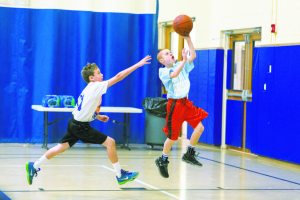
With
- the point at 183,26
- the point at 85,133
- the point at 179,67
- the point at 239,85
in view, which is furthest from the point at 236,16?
the point at 85,133

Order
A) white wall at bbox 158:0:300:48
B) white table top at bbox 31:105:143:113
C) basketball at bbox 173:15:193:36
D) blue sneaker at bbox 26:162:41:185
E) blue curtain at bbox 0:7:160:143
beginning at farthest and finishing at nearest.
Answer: blue curtain at bbox 0:7:160:143, white table top at bbox 31:105:143:113, white wall at bbox 158:0:300:48, basketball at bbox 173:15:193:36, blue sneaker at bbox 26:162:41:185

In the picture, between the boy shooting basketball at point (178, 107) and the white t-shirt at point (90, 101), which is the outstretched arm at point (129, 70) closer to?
the white t-shirt at point (90, 101)

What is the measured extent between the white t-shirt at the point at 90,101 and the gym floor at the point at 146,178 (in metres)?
1.06

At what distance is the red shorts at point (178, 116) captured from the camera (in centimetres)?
927

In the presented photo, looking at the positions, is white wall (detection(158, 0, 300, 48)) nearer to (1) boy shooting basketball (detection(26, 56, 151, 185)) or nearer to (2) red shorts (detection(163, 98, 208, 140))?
(2) red shorts (detection(163, 98, 208, 140))

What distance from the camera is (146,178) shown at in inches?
417

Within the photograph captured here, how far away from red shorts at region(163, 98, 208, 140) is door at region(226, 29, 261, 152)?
5714 mm

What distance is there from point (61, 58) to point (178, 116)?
6.74 metres

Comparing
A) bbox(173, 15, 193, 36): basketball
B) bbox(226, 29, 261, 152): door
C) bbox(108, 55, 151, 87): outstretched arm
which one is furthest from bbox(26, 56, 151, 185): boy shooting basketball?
bbox(226, 29, 261, 152): door

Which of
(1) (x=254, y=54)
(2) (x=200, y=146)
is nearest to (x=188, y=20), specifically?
(1) (x=254, y=54)

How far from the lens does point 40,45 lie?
50.2 feet

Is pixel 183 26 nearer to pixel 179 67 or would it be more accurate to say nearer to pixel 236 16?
pixel 179 67

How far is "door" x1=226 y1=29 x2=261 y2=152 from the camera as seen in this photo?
1510 centimetres

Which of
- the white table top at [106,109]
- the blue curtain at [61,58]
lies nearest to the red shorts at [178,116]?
the white table top at [106,109]
